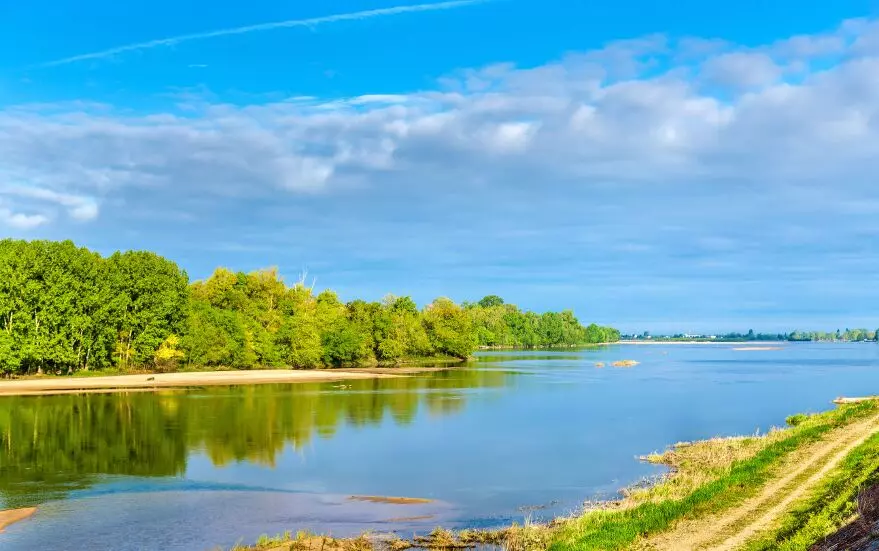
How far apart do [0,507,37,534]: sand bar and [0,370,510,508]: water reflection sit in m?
0.96

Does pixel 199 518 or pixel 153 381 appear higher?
pixel 153 381

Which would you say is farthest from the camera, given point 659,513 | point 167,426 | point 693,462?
point 167,426

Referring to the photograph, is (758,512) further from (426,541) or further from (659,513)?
(426,541)

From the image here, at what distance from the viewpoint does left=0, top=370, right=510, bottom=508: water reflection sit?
30.1 meters

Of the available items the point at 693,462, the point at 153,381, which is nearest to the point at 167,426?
the point at 693,462

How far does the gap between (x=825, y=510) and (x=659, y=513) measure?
3.86m

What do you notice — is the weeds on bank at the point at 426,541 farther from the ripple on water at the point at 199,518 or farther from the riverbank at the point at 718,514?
the ripple on water at the point at 199,518

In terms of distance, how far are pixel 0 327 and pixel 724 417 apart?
69425 mm

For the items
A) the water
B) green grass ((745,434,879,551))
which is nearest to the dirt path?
green grass ((745,434,879,551))

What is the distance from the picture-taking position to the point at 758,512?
61.3ft

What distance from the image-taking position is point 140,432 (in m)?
40.8

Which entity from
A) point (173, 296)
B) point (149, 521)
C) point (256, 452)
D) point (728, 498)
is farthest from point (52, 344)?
point (728, 498)

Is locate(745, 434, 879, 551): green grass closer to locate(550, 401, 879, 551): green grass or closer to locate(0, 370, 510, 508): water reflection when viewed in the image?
locate(550, 401, 879, 551): green grass

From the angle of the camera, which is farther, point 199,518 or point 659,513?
point 199,518
